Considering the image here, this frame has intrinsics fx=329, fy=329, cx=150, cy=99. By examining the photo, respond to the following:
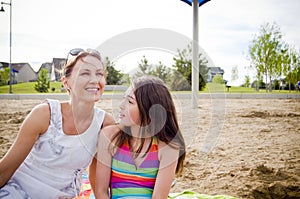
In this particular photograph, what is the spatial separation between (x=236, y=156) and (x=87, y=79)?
2435 millimetres

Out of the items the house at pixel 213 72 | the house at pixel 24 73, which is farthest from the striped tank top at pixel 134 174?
the house at pixel 24 73

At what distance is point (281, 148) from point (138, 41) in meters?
2.94

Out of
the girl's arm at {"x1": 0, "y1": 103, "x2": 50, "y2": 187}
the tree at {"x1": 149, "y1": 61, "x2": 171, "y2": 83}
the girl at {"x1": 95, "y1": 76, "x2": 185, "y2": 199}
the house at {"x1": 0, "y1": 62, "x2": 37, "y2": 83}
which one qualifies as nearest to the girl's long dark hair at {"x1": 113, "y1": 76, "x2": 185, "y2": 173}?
the girl at {"x1": 95, "y1": 76, "x2": 185, "y2": 199}

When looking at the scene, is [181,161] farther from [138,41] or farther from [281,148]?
[281,148]

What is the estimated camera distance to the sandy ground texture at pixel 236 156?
1781 millimetres

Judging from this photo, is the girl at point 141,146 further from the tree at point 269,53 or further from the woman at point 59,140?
the tree at point 269,53

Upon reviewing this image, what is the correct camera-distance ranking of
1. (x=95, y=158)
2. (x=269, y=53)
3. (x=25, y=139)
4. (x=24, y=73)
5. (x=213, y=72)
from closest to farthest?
(x=25, y=139) < (x=95, y=158) < (x=213, y=72) < (x=269, y=53) < (x=24, y=73)

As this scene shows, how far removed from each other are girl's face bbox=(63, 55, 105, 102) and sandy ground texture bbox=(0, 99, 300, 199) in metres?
0.12

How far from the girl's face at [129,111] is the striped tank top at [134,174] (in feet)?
0.41

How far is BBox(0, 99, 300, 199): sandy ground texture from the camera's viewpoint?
1781mm

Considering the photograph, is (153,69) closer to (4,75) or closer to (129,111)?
(129,111)

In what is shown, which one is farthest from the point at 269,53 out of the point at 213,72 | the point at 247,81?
the point at 213,72

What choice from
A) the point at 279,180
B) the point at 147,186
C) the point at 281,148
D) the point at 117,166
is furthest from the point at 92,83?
the point at 281,148

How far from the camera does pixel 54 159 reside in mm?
1341
